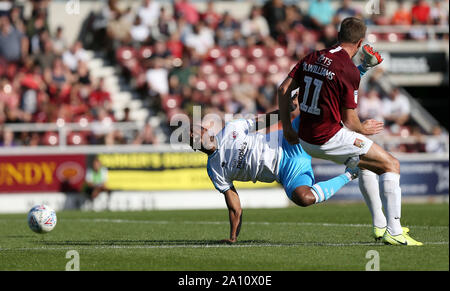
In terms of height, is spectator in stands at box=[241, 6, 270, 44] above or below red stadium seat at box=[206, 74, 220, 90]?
above

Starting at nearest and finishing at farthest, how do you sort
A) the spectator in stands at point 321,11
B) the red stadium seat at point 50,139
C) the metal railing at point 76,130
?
the metal railing at point 76,130 → the red stadium seat at point 50,139 → the spectator in stands at point 321,11

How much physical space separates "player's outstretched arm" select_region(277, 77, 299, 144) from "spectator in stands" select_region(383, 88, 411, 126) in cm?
1486

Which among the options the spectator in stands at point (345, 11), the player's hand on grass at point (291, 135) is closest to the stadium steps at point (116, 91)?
the spectator in stands at point (345, 11)

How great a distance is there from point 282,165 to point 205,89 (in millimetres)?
12700

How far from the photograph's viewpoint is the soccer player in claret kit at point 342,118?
8656 mm

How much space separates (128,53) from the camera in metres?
23.1

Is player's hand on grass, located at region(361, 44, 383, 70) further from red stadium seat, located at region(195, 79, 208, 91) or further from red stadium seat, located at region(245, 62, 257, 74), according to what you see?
red stadium seat, located at region(245, 62, 257, 74)

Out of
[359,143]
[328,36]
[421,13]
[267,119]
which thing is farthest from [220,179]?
[421,13]

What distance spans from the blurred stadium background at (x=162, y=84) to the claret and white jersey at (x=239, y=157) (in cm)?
954

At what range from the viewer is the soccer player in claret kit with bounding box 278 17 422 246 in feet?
28.4

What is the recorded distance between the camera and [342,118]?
8.88 metres

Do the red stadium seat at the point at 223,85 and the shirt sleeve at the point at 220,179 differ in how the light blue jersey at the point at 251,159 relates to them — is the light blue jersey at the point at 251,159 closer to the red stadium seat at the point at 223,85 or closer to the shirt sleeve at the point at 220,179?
the shirt sleeve at the point at 220,179

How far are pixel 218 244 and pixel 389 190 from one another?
2.14 meters

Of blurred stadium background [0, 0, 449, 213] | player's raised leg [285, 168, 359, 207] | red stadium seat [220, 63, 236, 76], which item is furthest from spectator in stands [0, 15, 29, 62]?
player's raised leg [285, 168, 359, 207]
